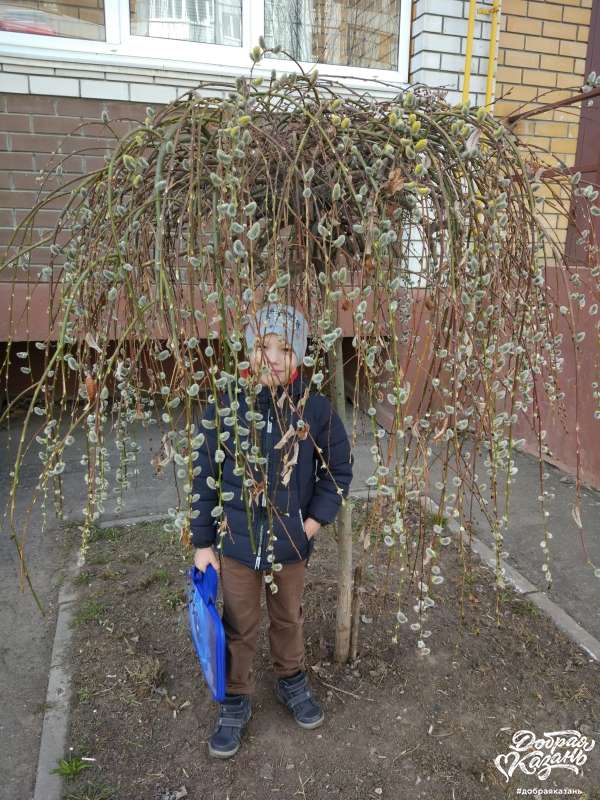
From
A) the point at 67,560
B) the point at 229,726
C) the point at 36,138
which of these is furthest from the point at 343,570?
the point at 36,138

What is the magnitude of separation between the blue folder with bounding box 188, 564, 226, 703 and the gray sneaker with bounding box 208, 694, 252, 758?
0.10 meters

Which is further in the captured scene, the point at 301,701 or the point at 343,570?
the point at 343,570

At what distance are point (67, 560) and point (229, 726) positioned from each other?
167 centimetres

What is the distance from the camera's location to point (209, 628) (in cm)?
196

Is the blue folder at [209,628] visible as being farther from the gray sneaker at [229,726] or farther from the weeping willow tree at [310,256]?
the weeping willow tree at [310,256]

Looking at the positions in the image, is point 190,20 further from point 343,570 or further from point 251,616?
point 251,616

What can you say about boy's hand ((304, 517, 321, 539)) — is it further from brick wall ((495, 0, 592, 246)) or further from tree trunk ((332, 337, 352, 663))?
brick wall ((495, 0, 592, 246))

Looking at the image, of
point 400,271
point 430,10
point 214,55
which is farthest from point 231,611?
point 430,10

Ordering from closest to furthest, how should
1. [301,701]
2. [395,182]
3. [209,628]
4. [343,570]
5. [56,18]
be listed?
1. [395,182]
2. [209,628]
3. [301,701]
4. [343,570]
5. [56,18]

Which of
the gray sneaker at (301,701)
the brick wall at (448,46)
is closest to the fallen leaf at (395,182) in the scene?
the gray sneaker at (301,701)

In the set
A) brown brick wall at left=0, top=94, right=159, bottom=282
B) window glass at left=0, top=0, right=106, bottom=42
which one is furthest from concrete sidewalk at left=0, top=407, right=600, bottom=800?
window glass at left=0, top=0, right=106, bottom=42

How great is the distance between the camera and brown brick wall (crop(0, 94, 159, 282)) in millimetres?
4441

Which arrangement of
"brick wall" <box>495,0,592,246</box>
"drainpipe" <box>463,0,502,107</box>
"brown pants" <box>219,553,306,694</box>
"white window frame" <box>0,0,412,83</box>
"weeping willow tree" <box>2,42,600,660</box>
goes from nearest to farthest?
"weeping willow tree" <box>2,42,600,660</box> → "brown pants" <box>219,553,306,694</box> → "white window frame" <box>0,0,412,83</box> → "drainpipe" <box>463,0,502,107</box> → "brick wall" <box>495,0,592,246</box>

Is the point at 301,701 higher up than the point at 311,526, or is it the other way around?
the point at 311,526
